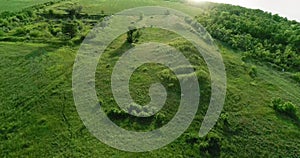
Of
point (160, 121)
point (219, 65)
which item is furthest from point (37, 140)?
point (219, 65)

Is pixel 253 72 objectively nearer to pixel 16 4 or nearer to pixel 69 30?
pixel 69 30

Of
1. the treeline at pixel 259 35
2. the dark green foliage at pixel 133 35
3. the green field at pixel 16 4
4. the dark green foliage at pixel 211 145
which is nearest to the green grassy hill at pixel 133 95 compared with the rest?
the dark green foliage at pixel 211 145

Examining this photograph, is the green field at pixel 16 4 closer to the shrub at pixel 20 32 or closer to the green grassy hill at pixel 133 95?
the green grassy hill at pixel 133 95

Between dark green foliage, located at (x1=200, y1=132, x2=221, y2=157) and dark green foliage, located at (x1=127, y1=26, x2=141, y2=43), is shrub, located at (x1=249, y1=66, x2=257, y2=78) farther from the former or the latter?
dark green foliage, located at (x1=200, y1=132, x2=221, y2=157)

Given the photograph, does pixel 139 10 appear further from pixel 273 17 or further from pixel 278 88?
pixel 278 88

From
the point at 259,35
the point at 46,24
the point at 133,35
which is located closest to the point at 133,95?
the point at 133,35
